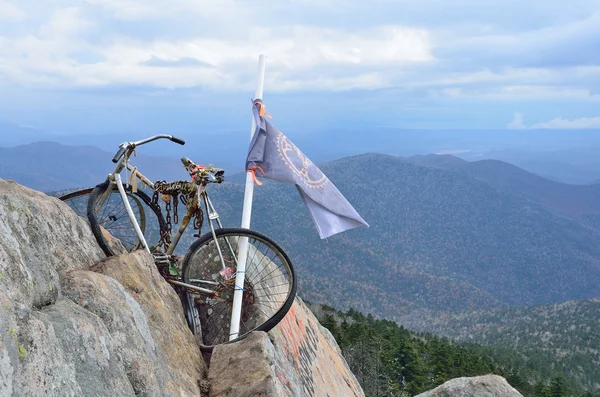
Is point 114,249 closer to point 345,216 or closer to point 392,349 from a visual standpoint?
point 345,216

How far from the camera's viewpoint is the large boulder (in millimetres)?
4676

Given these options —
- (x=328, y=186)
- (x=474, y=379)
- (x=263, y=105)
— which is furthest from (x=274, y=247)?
(x=474, y=379)

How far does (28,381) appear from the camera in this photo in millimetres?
4434

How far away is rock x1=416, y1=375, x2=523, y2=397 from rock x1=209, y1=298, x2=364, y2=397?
317cm

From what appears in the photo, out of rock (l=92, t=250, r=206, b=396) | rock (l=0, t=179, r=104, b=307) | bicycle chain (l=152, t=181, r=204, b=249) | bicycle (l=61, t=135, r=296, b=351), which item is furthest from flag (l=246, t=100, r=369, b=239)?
rock (l=0, t=179, r=104, b=307)

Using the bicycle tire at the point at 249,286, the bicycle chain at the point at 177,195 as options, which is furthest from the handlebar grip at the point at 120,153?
the bicycle tire at the point at 249,286

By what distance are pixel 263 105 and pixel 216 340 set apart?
179 inches

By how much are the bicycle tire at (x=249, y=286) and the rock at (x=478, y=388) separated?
683 cm

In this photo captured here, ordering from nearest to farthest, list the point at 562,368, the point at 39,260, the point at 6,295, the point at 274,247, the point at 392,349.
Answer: the point at 6,295 → the point at 39,260 → the point at 274,247 → the point at 392,349 → the point at 562,368

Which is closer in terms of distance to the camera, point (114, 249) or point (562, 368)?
point (114, 249)

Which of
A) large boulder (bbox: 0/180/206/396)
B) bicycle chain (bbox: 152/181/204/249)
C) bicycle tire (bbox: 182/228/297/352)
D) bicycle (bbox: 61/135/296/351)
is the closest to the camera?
large boulder (bbox: 0/180/206/396)

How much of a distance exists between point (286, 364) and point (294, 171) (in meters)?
3.54

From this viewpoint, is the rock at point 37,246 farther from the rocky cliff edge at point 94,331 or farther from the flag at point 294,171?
the flag at point 294,171

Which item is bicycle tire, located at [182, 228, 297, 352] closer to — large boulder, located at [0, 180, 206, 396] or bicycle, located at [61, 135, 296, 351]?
bicycle, located at [61, 135, 296, 351]
